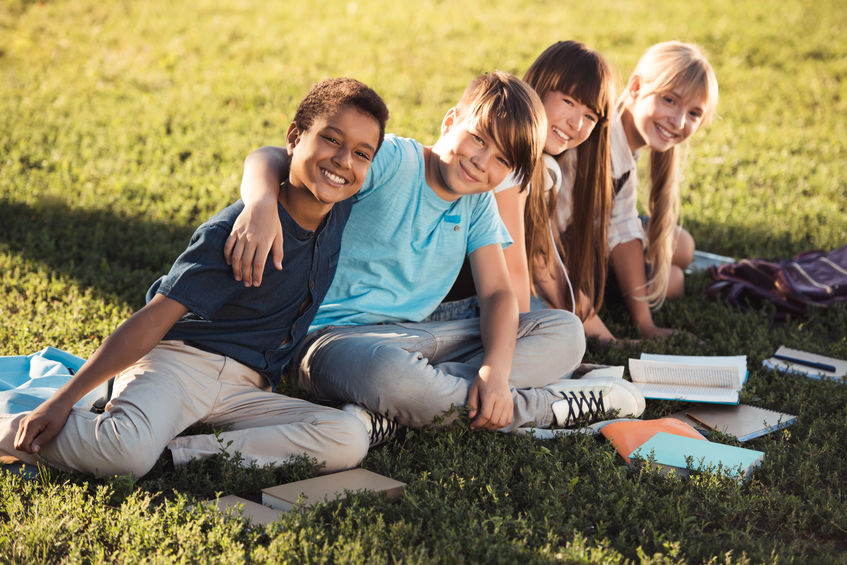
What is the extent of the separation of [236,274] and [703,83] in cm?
295

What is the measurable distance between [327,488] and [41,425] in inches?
35.0

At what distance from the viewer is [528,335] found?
11.7ft

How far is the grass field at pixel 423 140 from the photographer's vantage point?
2416 mm

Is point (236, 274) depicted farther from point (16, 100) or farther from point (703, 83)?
point (16, 100)

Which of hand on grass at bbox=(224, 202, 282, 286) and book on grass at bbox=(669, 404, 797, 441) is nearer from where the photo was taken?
hand on grass at bbox=(224, 202, 282, 286)

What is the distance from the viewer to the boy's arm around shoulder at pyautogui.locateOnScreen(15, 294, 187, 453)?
2518mm

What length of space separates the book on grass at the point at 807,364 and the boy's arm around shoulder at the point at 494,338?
144 cm

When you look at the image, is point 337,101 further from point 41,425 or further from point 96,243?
point 96,243

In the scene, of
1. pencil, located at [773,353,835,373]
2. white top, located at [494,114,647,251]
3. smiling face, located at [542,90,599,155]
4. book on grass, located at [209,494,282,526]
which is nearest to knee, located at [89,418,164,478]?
book on grass, located at [209,494,282,526]

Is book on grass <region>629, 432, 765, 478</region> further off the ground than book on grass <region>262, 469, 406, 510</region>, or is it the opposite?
book on grass <region>629, 432, 765, 478</region>

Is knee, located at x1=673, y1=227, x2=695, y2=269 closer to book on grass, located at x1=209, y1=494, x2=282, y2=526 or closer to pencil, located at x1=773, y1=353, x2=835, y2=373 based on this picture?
pencil, located at x1=773, y1=353, x2=835, y2=373

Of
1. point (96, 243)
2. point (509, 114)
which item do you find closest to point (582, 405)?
point (509, 114)

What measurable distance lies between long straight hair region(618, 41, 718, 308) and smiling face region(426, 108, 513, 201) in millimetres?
1621

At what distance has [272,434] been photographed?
2.82 metres
